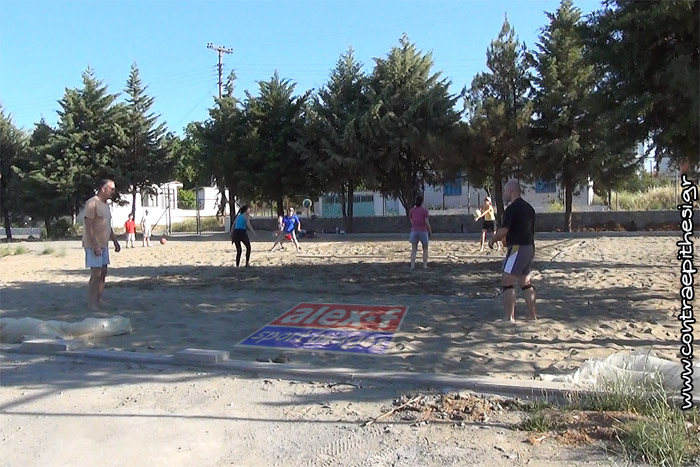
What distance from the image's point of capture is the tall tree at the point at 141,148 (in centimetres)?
3891

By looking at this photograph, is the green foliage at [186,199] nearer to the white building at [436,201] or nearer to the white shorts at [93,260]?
the white building at [436,201]

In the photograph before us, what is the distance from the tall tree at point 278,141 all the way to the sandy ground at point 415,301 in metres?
16.9

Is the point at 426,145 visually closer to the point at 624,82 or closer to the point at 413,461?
the point at 624,82

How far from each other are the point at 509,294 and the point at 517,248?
61cm

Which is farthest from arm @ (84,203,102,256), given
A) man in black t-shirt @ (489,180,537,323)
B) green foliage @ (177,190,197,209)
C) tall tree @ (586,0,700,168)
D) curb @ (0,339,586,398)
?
green foliage @ (177,190,197,209)

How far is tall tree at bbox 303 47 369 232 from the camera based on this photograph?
3094 centimetres

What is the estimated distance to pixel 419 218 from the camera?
13367mm

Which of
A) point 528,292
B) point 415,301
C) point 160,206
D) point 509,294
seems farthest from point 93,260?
point 160,206

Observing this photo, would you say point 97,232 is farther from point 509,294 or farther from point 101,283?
point 509,294

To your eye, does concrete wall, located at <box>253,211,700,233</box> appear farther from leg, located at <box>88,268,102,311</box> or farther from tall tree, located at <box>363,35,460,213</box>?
leg, located at <box>88,268,102,311</box>

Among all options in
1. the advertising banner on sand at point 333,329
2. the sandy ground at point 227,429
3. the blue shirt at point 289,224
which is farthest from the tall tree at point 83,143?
the sandy ground at point 227,429

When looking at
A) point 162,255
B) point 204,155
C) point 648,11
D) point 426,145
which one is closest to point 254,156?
point 204,155

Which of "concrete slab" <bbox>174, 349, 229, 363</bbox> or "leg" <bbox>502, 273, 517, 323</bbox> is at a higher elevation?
"leg" <bbox>502, 273, 517, 323</bbox>

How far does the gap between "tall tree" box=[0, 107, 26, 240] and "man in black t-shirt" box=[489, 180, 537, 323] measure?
4070cm
